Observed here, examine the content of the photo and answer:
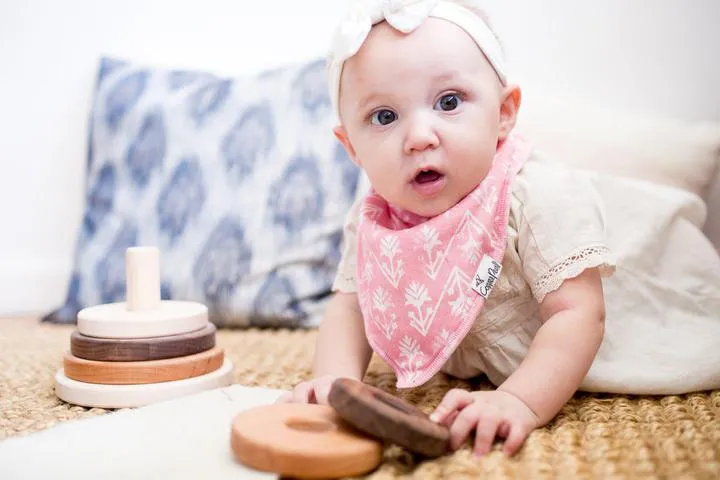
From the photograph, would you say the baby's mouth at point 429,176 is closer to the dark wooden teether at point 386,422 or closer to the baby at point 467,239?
the baby at point 467,239

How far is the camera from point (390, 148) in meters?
0.76

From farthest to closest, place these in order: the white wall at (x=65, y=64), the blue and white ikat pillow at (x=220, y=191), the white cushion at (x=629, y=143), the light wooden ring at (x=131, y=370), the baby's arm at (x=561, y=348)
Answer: the white wall at (x=65, y=64), the blue and white ikat pillow at (x=220, y=191), the white cushion at (x=629, y=143), the light wooden ring at (x=131, y=370), the baby's arm at (x=561, y=348)

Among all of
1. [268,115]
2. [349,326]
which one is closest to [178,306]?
[349,326]

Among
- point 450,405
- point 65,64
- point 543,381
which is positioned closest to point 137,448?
point 450,405

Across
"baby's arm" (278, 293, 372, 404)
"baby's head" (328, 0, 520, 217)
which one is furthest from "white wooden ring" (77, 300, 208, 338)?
"baby's head" (328, 0, 520, 217)

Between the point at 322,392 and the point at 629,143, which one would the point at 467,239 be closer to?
the point at 322,392

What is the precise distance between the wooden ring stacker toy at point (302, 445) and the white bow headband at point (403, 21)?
412 millimetres

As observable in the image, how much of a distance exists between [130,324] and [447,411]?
0.38 metres

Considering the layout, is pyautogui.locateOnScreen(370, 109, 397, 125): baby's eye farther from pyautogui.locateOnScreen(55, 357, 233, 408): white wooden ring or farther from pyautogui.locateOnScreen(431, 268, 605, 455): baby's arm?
pyautogui.locateOnScreen(55, 357, 233, 408): white wooden ring

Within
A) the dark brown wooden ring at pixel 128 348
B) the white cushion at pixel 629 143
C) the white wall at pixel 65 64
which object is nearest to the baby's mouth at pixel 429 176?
the dark brown wooden ring at pixel 128 348

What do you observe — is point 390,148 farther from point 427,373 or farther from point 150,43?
point 150,43

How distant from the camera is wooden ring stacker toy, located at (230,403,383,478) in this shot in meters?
0.51

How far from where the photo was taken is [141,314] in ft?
2.60

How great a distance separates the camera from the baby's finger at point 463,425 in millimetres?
588
